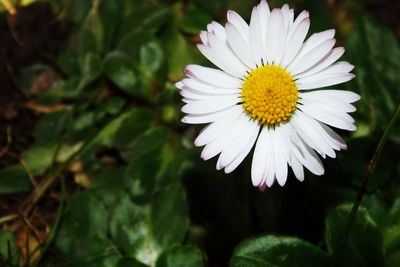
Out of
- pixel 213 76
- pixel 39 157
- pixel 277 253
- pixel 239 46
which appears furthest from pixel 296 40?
pixel 39 157

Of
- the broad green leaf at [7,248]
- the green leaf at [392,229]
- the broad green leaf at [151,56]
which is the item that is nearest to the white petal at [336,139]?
the green leaf at [392,229]

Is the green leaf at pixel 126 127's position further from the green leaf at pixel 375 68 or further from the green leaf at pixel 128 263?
the green leaf at pixel 375 68

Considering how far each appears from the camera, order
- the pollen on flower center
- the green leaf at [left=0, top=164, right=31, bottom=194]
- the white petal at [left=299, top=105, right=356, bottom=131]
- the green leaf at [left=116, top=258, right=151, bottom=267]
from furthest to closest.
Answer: the green leaf at [left=0, top=164, right=31, bottom=194]
the green leaf at [left=116, top=258, right=151, bottom=267]
the pollen on flower center
the white petal at [left=299, top=105, right=356, bottom=131]

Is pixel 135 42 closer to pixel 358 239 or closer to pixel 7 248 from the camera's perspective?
pixel 7 248

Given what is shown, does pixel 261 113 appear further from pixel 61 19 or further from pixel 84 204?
pixel 61 19

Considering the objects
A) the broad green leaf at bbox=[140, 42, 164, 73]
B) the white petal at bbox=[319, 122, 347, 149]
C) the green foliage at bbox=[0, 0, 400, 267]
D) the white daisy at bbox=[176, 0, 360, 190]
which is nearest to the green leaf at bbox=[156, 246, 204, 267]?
the green foliage at bbox=[0, 0, 400, 267]

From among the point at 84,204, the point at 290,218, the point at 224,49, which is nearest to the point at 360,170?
the point at 290,218

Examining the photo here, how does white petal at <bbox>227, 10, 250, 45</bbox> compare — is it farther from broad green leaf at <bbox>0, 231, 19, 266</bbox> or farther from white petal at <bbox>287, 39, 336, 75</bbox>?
broad green leaf at <bbox>0, 231, 19, 266</bbox>
